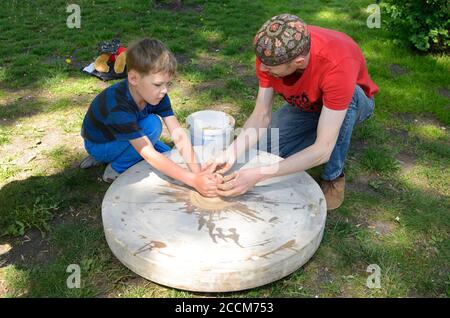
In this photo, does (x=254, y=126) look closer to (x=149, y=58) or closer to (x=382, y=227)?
(x=149, y=58)

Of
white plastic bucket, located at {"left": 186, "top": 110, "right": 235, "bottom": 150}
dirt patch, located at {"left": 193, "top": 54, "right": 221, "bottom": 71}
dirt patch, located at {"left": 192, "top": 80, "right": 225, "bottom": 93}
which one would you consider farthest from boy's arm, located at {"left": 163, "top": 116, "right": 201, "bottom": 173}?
dirt patch, located at {"left": 193, "top": 54, "right": 221, "bottom": 71}

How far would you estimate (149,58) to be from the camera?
237 cm

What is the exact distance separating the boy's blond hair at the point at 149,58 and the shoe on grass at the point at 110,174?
855 millimetres

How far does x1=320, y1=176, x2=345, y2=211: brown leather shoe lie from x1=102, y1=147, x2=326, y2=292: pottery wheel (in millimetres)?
260

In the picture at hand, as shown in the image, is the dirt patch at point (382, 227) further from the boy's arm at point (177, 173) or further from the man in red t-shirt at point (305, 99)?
the boy's arm at point (177, 173)

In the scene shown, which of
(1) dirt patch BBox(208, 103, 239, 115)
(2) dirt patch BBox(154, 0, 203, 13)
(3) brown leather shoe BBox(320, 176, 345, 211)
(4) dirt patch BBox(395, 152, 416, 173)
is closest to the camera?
A: (3) brown leather shoe BBox(320, 176, 345, 211)

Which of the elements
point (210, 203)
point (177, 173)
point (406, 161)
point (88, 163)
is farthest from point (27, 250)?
point (406, 161)

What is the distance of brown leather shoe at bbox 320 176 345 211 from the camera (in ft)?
9.32

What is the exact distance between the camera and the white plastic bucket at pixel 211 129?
10.3 feet

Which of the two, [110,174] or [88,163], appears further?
[88,163]

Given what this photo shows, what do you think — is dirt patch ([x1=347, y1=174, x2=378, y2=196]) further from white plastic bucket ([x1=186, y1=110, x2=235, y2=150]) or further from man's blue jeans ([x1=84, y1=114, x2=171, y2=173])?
man's blue jeans ([x1=84, y1=114, x2=171, y2=173])

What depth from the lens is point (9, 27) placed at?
5613mm

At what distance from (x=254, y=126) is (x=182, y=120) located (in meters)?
1.15

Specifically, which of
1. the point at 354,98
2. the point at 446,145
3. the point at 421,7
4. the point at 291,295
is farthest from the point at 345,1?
the point at 291,295
